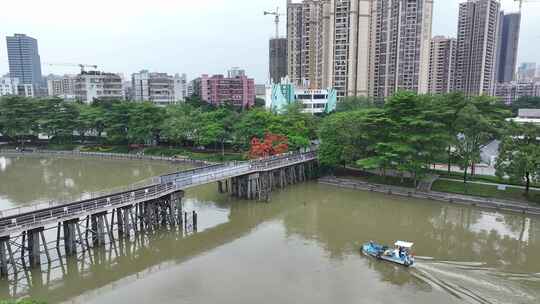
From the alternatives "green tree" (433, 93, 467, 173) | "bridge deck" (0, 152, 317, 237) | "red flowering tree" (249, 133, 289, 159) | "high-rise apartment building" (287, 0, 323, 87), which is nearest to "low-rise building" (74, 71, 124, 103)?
"high-rise apartment building" (287, 0, 323, 87)

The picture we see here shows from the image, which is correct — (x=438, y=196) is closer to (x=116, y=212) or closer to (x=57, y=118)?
(x=116, y=212)

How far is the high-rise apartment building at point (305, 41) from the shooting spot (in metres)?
111

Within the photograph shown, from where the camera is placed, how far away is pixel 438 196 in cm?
3928

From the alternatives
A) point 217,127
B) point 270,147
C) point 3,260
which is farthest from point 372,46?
point 3,260

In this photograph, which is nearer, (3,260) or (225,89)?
(3,260)

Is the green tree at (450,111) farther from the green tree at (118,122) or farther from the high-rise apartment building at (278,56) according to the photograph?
the high-rise apartment building at (278,56)

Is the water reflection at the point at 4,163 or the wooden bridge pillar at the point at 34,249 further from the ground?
the wooden bridge pillar at the point at 34,249

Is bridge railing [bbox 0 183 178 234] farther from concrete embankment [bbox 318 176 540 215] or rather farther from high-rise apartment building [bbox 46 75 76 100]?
high-rise apartment building [bbox 46 75 76 100]

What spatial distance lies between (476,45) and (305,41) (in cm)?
5118

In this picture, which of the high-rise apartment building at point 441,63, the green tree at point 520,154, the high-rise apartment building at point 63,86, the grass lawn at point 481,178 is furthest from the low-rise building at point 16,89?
the green tree at point 520,154

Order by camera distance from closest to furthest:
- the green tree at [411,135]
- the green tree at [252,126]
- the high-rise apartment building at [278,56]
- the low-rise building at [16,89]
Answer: the green tree at [411,135]
the green tree at [252,126]
the high-rise apartment building at [278,56]
the low-rise building at [16,89]

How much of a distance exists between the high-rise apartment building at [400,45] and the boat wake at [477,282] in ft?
270

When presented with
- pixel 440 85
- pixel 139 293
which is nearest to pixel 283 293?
pixel 139 293

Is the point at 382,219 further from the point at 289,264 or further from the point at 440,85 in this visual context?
the point at 440,85
